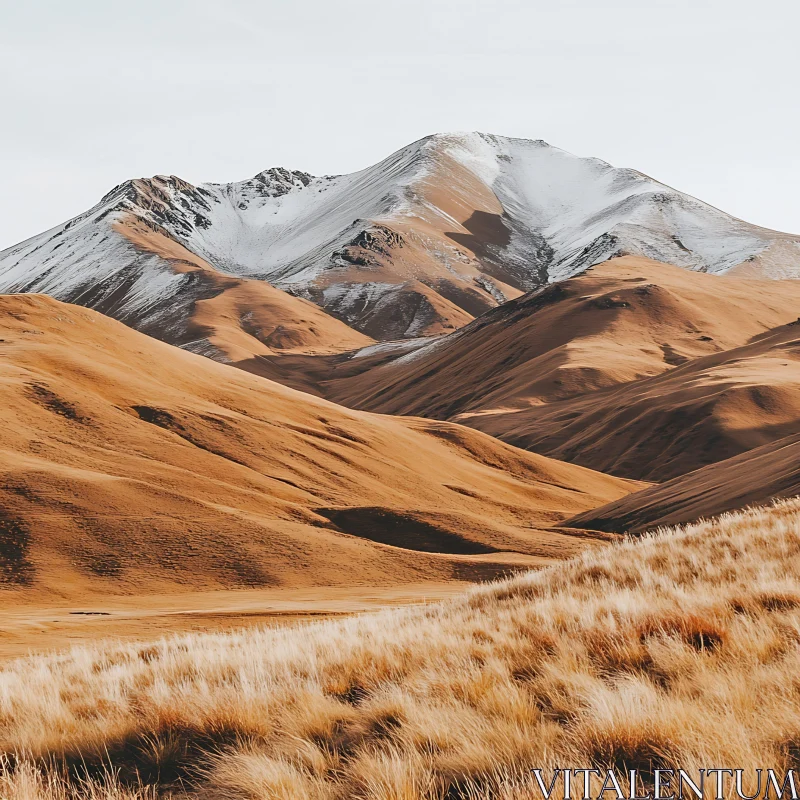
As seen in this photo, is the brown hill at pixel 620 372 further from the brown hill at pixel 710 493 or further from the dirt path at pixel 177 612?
the dirt path at pixel 177 612

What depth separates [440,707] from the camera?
15.9ft

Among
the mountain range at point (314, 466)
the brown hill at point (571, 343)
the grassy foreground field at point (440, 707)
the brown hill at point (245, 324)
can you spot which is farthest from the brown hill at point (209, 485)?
the brown hill at point (245, 324)

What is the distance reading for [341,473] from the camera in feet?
125

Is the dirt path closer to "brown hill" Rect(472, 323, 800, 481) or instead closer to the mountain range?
the mountain range

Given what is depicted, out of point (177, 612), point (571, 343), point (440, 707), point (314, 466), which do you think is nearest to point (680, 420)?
point (314, 466)

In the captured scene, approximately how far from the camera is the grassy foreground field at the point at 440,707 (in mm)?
3875

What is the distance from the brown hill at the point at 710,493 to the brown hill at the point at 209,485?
2875mm

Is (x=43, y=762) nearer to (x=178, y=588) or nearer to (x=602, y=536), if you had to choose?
(x=178, y=588)

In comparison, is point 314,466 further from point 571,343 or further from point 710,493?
point 571,343

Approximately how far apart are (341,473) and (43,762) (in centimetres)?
3348

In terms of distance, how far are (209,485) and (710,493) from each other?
796 inches

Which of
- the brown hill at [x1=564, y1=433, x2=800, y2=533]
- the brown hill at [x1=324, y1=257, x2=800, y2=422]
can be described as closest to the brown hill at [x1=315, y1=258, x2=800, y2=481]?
the brown hill at [x1=324, y1=257, x2=800, y2=422]

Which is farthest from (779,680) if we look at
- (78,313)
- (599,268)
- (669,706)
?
(599,268)

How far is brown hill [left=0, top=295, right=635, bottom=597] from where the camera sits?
1002 inches
